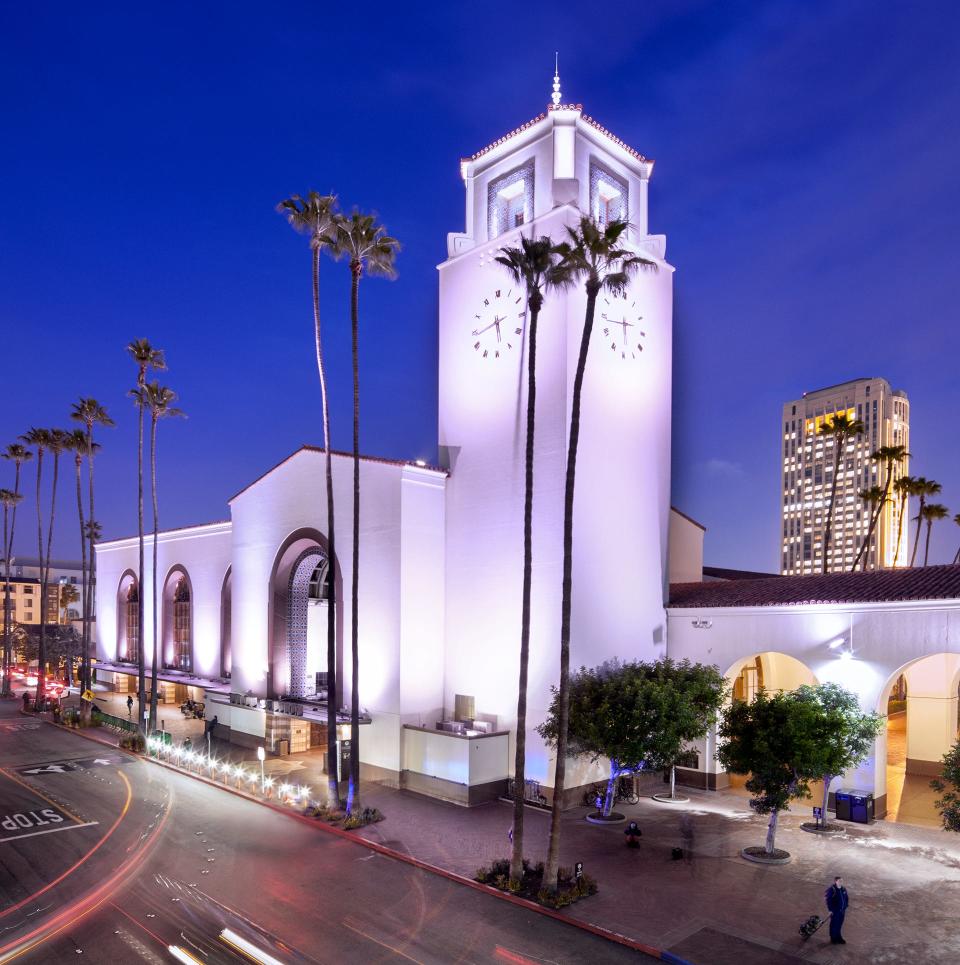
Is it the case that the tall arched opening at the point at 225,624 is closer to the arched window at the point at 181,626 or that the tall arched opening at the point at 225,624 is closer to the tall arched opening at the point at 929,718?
the arched window at the point at 181,626

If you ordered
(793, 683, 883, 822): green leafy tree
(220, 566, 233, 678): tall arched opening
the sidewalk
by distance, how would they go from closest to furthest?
the sidewalk → (793, 683, 883, 822): green leafy tree → (220, 566, 233, 678): tall arched opening

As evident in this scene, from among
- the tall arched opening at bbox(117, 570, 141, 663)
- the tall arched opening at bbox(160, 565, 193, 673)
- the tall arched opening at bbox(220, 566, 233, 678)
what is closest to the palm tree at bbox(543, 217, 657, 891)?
the tall arched opening at bbox(220, 566, 233, 678)

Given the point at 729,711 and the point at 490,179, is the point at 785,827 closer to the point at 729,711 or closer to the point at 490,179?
the point at 729,711

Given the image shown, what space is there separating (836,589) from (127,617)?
5054 centimetres

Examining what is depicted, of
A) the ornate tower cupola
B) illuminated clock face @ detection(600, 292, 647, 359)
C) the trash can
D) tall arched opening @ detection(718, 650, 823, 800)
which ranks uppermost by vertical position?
the ornate tower cupola

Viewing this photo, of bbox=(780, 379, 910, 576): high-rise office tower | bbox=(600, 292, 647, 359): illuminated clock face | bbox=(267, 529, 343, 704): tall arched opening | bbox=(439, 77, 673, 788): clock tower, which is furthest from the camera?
bbox=(780, 379, 910, 576): high-rise office tower

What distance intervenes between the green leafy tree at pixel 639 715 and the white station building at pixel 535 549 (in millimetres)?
2231

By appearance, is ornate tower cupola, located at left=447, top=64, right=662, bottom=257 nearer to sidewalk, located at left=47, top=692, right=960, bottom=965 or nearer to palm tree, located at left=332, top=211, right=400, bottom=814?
palm tree, located at left=332, top=211, right=400, bottom=814

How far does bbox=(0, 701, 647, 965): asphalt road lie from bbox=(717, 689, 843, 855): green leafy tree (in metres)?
6.70

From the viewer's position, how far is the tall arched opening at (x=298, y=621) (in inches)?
1416

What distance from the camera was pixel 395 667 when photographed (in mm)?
28797

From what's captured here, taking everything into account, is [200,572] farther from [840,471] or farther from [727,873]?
[840,471]

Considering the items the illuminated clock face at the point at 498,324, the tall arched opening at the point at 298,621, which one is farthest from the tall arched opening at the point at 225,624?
the illuminated clock face at the point at 498,324

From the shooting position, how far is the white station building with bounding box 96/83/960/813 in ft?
86.8
